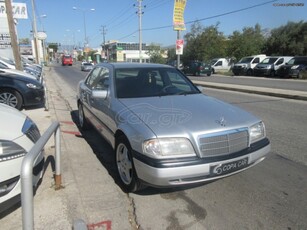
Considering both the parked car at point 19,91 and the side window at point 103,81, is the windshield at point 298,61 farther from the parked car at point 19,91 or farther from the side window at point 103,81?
the side window at point 103,81

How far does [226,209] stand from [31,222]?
6.79 feet

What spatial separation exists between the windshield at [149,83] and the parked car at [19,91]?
16.3 ft

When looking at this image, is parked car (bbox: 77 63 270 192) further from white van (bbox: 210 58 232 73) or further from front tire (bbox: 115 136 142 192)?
white van (bbox: 210 58 232 73)

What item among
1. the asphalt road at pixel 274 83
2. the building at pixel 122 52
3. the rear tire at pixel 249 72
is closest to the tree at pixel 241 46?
the rear tire at pixel 249 72

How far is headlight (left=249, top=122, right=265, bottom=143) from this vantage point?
348 cm

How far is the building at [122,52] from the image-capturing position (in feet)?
241

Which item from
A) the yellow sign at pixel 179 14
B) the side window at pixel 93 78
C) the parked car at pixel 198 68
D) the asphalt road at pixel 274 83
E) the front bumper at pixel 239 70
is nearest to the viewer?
the side window at pixel 93 78

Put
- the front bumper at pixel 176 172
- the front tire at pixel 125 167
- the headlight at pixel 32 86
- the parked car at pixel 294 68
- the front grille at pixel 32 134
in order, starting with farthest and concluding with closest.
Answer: the parked car at pixel 294 68 → the headlight at pixel 32 86 → the front tire at pixel 125 167 → the front grille at pixel 32 134 → the front bumper at pixel 176 172

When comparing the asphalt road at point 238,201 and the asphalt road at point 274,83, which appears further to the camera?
the asphalt road at point 274,83

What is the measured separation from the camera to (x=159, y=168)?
115 inches

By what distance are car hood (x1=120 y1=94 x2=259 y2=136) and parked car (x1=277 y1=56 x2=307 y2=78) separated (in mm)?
23681

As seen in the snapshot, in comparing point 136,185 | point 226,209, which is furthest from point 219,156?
point 136,185

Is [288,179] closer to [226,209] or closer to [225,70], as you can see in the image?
[226,209]

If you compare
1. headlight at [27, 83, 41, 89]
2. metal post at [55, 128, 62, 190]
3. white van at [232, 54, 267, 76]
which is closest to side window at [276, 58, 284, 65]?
white van at [232, 54, 267, 76]
